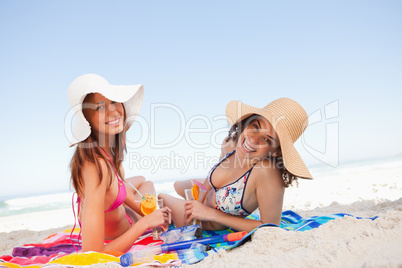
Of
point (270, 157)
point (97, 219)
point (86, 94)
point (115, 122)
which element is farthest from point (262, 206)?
point (86, 94)

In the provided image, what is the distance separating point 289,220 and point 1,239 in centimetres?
391

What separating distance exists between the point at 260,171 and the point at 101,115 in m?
1.46

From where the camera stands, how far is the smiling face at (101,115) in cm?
248

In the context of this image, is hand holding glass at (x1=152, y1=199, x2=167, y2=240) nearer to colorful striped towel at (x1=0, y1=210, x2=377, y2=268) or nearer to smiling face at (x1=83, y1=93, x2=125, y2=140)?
colorful striped towel at (x1=0, y1=210, x2=377, y2=268)

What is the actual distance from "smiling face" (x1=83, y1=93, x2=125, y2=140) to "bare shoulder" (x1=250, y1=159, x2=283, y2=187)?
1296 millimetres

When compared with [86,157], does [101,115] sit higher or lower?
higher

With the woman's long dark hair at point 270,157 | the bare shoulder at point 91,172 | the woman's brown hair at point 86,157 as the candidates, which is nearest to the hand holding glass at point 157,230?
the woman's brown hair at point 86,157

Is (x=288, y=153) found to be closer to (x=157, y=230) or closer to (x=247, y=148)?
(x=247, y=148)

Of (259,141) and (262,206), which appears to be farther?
(259,141)

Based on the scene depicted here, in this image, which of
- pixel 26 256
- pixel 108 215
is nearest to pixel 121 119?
pixel 108 215

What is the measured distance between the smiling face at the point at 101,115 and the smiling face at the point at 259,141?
1160 mm

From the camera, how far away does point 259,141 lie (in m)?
2.60

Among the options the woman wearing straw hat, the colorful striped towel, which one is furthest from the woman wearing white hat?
the woman wearing straw hat

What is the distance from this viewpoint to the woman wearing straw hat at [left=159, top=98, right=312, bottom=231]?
249cm
